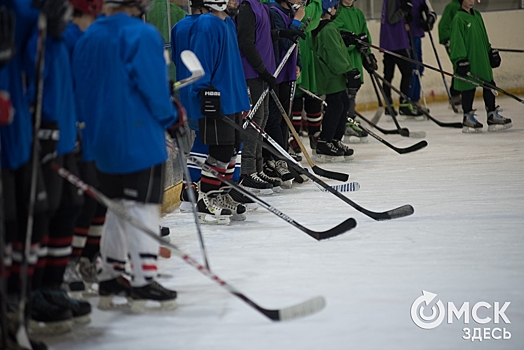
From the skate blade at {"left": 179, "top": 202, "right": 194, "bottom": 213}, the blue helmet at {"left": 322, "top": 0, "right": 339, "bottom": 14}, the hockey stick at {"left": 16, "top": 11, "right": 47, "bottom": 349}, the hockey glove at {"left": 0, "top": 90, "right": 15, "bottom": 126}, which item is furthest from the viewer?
the blue helmet at {"left": 322, "top": 0, "right": 339, "bottom": 14}

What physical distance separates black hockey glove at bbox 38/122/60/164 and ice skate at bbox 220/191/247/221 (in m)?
1.82

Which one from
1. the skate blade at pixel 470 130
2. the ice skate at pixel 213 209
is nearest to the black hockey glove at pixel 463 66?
the skate blade at pixel 470 130

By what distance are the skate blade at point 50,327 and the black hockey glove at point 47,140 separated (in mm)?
492

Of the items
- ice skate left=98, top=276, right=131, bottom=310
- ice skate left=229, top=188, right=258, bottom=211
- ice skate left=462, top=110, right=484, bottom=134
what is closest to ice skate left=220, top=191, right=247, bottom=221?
ice skate left=229, top=188, right=258, bottom=211

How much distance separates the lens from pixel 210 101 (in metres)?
3.72

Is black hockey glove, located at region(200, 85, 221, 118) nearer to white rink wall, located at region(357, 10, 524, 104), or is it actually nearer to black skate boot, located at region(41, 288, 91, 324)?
black skate boot, located at region(41, 288, 91, 324)

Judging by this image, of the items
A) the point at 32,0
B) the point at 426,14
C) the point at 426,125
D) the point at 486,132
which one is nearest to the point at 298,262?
the point at 32,0

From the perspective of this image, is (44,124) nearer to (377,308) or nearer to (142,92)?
(142,92)

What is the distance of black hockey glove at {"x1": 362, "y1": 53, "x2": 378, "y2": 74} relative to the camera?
6.45 m

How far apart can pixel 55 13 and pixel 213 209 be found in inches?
75.9

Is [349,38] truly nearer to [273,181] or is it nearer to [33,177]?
[273,181]

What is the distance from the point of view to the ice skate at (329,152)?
6.01m

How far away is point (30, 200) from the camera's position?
2.13 m

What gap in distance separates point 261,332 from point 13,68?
970mm
